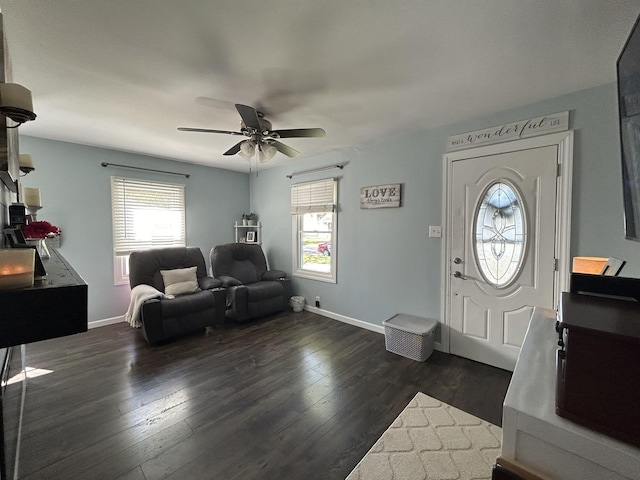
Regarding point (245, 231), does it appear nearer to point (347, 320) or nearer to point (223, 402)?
point (347, 320)

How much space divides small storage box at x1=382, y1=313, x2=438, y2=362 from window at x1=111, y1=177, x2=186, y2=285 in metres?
3.58

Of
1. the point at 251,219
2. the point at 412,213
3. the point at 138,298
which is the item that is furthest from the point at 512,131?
the point at 138,298

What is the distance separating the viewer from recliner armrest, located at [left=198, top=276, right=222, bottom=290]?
362cm

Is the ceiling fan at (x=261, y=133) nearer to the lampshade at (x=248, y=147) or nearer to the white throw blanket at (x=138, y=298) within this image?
the lampshade at (x=248, y=147)

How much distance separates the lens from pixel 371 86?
6.66ft

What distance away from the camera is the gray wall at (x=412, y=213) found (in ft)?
6.67

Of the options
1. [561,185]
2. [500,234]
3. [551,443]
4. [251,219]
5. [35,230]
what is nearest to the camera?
[551,443]

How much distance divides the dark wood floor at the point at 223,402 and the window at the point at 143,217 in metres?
1.27

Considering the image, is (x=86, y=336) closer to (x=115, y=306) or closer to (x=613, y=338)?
(x=115, y=306)

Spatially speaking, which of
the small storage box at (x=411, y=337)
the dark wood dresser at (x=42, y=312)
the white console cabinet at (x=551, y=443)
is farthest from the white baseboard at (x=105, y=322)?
the white console cabinet at (x=551, y=443)

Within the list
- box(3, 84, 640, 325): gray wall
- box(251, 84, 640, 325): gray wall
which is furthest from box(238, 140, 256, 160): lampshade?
box(3, 84, 640, 325): gray wall

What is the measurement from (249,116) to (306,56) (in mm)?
606

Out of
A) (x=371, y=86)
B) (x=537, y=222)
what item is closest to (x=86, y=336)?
(x=371, y=86)

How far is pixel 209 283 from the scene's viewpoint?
3670 mm
